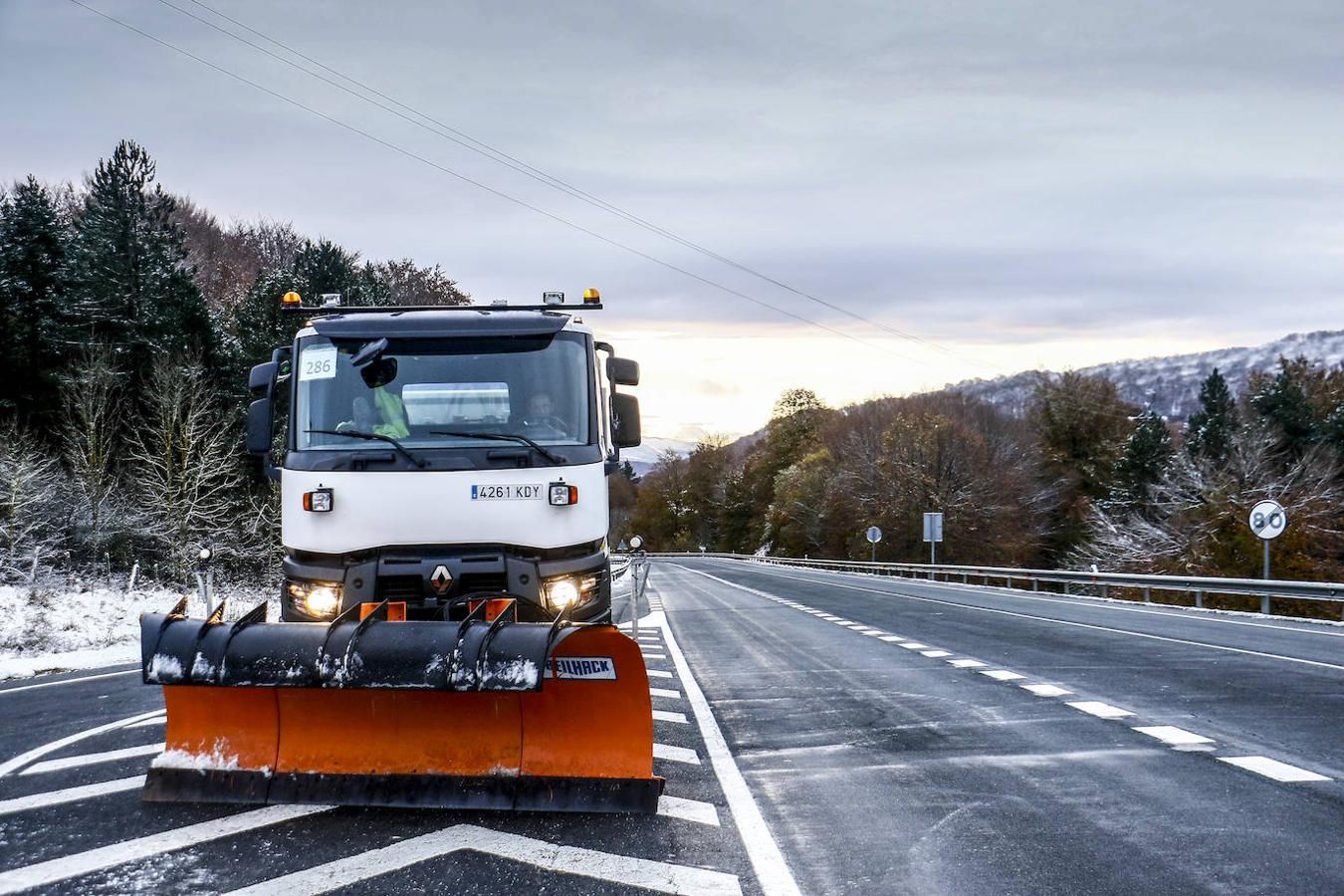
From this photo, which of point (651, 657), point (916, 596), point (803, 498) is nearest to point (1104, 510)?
point (803, 498)

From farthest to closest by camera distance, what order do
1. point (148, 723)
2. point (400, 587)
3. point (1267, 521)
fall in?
point (1267, 521)
point (148, 723)
point (400, 587)

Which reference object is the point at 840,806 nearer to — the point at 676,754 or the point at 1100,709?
the point at 676,754

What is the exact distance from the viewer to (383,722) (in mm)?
5891

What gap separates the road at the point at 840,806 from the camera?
4652 millimetres

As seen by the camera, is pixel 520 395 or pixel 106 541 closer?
pixel 520 395

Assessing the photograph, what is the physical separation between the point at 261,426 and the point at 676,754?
3.72 metres

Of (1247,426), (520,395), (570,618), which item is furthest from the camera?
(1247,426)

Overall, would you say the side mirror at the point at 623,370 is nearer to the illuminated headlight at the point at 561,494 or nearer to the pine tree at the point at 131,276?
the illuminated headlight at the point at 561,494

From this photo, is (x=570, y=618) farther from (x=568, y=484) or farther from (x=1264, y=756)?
(x=1264, y=756)

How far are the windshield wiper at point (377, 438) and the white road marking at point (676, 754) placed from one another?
2.48 m

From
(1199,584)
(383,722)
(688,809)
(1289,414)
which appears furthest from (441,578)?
(1289,414)

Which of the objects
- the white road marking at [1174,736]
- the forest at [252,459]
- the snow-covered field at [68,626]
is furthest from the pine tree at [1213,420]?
the white road marking at [1174,736]

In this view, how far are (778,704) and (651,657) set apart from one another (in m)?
4.40

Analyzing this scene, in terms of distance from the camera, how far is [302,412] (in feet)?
24.2
